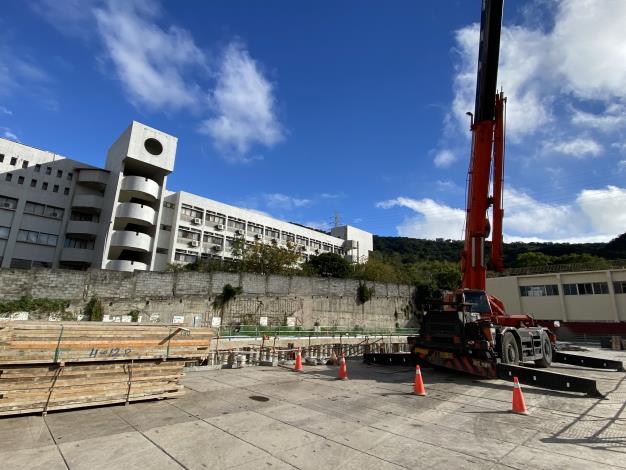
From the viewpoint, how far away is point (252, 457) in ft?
16.0

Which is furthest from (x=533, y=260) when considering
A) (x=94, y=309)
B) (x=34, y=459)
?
(x=34, y=459)

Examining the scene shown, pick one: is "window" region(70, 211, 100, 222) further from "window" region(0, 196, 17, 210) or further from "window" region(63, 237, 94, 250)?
"window" region(0, 196, 17, 210)

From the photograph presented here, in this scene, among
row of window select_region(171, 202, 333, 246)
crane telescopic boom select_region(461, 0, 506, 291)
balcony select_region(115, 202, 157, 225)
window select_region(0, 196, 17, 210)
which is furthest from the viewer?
row of window select_region(171, 202, 333, 246)

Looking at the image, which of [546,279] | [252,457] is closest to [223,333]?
[252,457]

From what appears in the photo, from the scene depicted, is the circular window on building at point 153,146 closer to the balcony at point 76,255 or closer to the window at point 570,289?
A: the balcony at point 76,255

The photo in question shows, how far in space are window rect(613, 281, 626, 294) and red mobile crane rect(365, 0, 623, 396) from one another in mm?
30951

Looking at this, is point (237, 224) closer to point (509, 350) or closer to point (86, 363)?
point (509, 350)

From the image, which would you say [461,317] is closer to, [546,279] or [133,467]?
[133,467]

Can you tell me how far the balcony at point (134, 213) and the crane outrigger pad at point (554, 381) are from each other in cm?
3786

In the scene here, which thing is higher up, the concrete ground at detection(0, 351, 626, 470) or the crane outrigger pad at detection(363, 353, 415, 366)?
the crane outrigger pad at detection(363, 353, 415, 366)

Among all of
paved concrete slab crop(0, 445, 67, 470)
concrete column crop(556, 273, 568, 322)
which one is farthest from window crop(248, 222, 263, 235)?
paved concrete slab crop(0, 445, 67, 470)

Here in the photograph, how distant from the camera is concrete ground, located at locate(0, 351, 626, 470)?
4785mm

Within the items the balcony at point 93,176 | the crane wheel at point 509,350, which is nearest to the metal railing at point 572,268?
the crane wheel at point 509,350

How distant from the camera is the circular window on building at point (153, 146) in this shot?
133 ft
